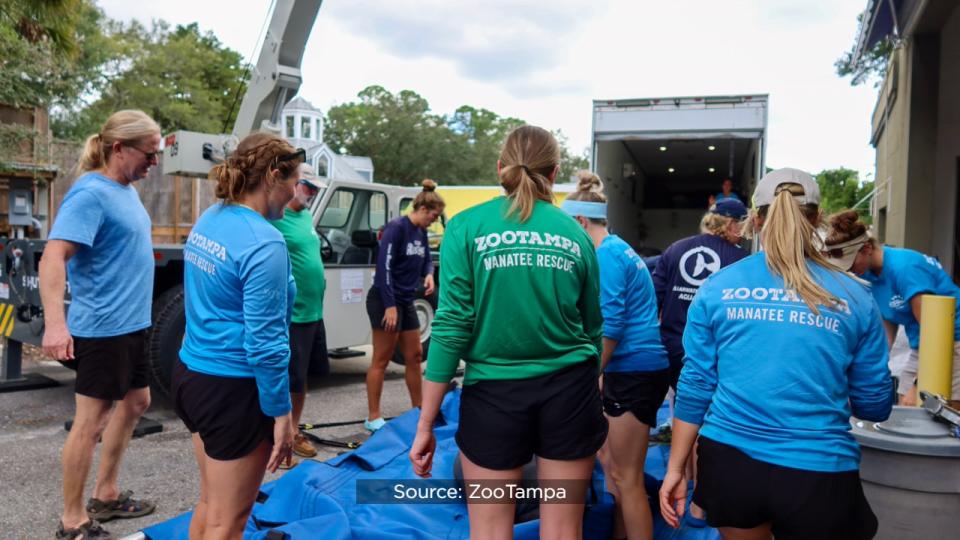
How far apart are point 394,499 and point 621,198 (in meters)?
8.91

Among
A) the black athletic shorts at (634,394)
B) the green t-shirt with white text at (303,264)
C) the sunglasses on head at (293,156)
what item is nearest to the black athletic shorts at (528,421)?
the black athletic shorts at (634,394)

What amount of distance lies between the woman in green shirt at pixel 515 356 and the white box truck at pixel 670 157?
25.6ft

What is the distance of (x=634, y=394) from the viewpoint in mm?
3166

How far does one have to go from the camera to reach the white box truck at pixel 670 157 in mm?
9664

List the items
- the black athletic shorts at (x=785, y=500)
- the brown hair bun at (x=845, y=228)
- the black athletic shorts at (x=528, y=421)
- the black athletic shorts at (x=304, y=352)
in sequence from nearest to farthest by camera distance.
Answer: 1. the black athletic shorts at (x=785, y=500)
2. the black athletic shorts at (x=528, y=421)
3. the brown hair bun at (x=845, y=228)
4. the black athletic shorts at (x=304, y=352)

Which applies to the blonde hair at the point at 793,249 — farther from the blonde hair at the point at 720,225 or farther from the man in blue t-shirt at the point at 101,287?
the man in blue t-shirt at the point at 101,287

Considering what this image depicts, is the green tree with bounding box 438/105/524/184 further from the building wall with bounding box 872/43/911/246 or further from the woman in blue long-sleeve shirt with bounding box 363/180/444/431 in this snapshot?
the woman in blue long-sleeve shirt with bounding box 363/180/444/431

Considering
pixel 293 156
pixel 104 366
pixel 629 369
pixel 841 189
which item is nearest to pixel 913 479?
Result: pixel 629 369

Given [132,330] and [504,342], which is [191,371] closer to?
[504,342]

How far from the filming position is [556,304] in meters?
2.33

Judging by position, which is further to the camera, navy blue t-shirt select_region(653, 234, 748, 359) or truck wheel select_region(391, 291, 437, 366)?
truck wheel select_region(391, 291, 437, 366)

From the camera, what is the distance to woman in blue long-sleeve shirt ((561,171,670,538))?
3156 mm

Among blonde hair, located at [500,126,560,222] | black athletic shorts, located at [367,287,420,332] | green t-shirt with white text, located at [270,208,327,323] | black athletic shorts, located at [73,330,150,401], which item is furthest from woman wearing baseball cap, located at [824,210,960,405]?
black athletic shorts, located at [73,330,150,401]

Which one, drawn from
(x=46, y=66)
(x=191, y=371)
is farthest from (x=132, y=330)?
(x=46, y=66)
